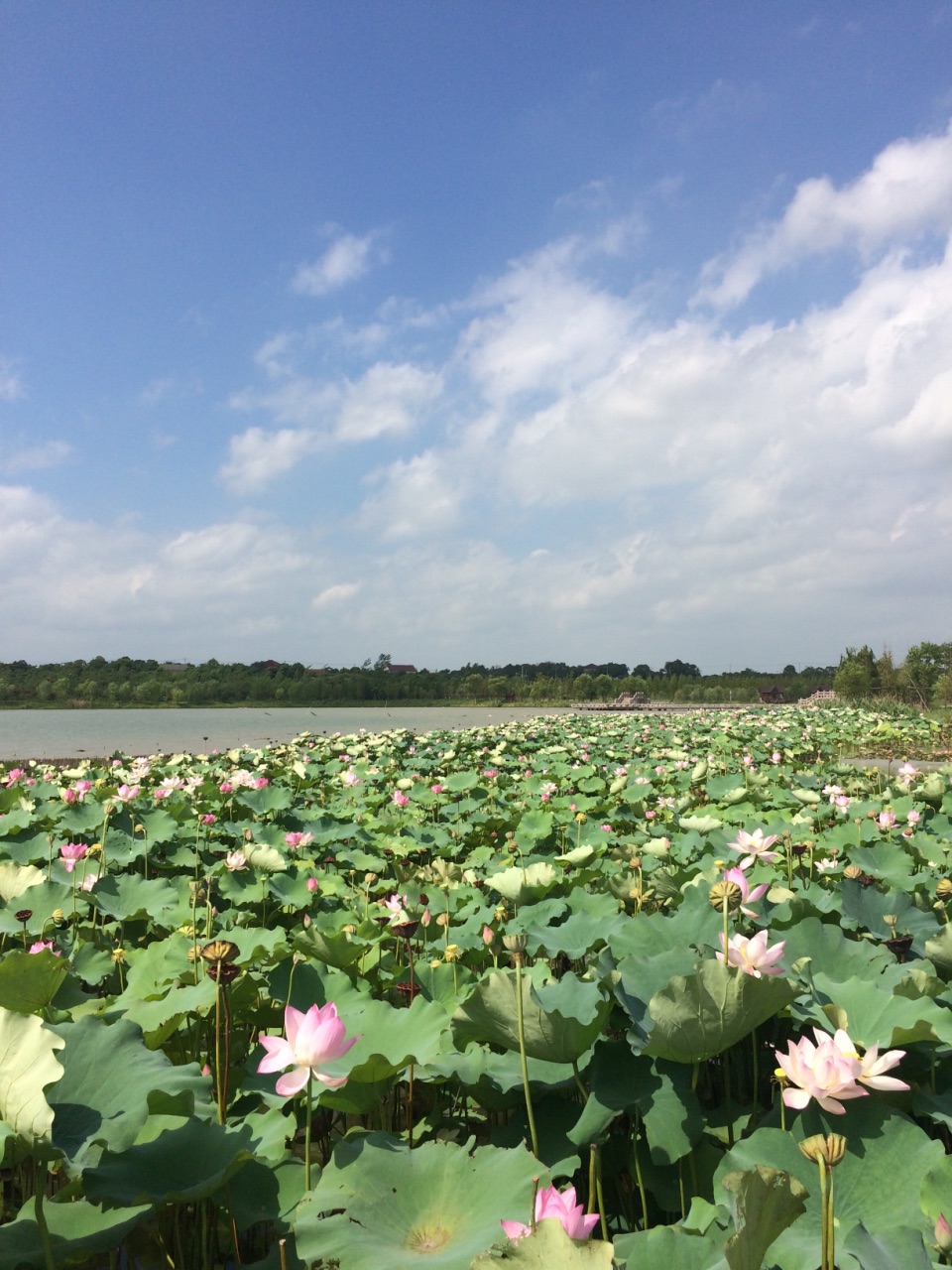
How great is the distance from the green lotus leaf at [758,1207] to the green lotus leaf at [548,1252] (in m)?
0.13

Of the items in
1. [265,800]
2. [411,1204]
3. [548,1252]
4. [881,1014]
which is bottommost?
[265,800]

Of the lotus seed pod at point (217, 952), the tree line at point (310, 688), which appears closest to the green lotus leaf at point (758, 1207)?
the lotus seed pod at point (217, 952)

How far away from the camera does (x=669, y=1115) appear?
1369 mm

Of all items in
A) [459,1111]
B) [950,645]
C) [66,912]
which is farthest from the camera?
[950,645]

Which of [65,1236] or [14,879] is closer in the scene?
[65,1236]

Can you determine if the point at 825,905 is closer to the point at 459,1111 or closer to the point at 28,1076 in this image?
the point at 459,1111

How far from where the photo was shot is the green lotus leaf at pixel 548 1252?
2.37 feet

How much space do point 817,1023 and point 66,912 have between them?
2.50 m

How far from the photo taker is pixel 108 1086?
1320 millimetres

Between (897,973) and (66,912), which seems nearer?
(897,973)

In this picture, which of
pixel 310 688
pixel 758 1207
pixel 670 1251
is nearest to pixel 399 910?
pixel 670 1251

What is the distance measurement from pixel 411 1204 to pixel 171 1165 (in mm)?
382

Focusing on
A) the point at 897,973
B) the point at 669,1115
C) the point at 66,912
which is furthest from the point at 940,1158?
the point at 66,912

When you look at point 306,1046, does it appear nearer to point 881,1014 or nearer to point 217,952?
point 217,952
